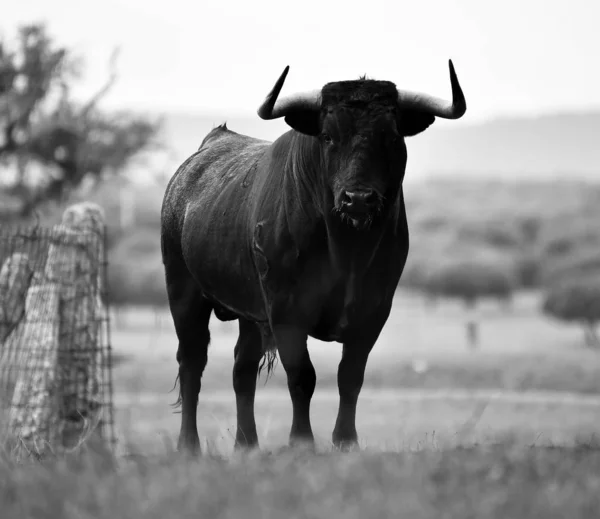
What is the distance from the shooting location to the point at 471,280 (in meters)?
106

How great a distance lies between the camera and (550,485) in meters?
4.80

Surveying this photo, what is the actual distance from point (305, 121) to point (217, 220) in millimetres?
1298

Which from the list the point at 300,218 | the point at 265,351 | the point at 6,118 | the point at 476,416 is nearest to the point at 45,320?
the point at 265,351

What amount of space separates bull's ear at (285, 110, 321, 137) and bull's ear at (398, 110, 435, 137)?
1.71 ft

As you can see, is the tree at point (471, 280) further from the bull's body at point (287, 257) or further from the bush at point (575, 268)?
the bull's body at point (287, 257)

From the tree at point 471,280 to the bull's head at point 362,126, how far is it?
97624mm

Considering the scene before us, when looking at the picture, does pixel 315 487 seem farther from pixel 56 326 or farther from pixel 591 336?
pixel 591 336

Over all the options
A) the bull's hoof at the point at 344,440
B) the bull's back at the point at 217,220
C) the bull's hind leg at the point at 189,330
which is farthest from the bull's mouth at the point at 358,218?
the bull's hind leg at the point at 189,330

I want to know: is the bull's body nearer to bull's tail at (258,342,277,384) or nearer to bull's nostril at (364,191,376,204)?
bull's tail at (258,342,277,384)

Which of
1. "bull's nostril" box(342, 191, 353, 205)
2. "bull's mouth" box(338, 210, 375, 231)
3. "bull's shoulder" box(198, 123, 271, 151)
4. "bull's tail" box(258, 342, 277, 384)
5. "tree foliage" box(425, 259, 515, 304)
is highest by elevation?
"bull's shoulder" box(198, 123, 271, 151)

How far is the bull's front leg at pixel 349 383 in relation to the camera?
7.10 meters

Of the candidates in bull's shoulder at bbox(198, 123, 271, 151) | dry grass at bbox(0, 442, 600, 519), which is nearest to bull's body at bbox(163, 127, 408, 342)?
bull's shoulder at bbox(198, 123, 271, 151)

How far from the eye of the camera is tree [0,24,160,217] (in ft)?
133

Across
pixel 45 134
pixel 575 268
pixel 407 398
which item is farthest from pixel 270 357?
pixel 575 268
